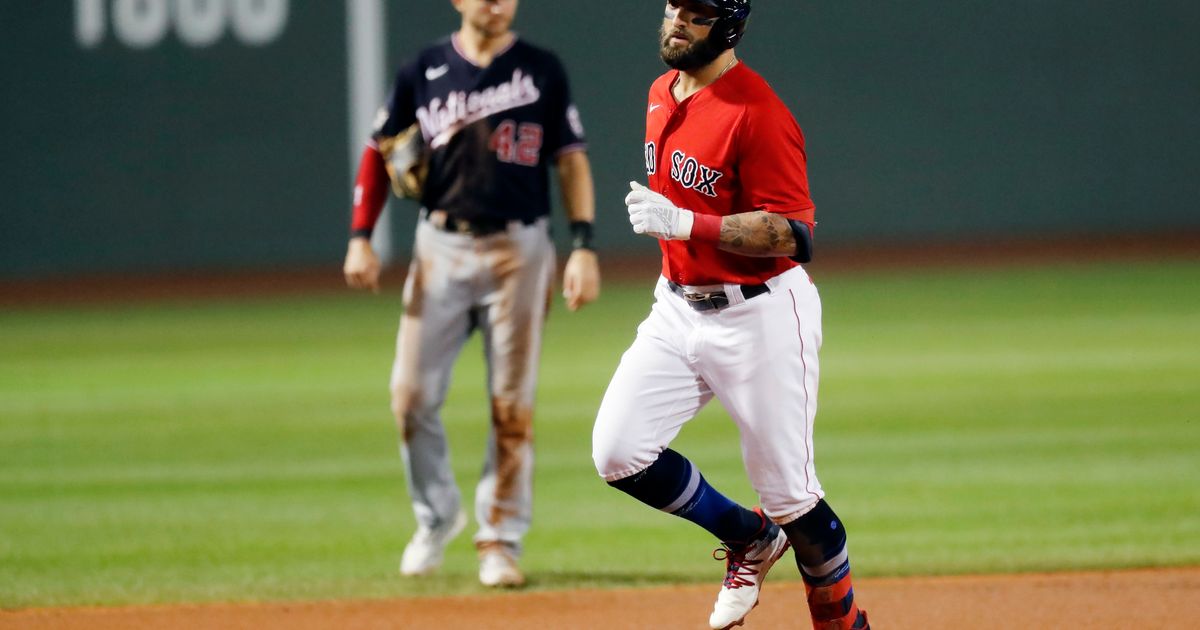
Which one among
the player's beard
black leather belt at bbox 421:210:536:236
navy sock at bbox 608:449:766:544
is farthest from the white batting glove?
black leather belt at bbox 421:210:536:236

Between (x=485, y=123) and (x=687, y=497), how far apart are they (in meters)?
1.67

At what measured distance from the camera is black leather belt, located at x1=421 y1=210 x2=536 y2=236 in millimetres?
5484

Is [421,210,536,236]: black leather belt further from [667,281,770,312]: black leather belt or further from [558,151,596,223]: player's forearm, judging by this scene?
[667,281,770,312]: black leather belt

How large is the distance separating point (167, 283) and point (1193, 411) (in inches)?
468

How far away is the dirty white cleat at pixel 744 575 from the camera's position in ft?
14.6

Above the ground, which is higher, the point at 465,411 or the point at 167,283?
the point at 465,411

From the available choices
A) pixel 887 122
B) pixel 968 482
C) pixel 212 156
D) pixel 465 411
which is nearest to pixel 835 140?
pixel 887 122

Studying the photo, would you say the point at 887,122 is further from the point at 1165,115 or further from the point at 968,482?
the point at 968,482

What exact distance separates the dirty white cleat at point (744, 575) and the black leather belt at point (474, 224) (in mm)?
1486

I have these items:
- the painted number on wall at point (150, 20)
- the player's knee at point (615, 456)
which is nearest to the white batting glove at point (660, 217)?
the player's knee at point (615, 456)

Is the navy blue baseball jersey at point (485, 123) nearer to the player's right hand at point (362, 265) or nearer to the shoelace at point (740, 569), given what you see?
the player's right hand at point (362, 265)

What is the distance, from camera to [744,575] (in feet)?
14.9

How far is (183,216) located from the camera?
18234mm

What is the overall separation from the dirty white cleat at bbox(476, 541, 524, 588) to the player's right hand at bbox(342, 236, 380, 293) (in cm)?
98
